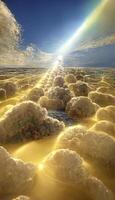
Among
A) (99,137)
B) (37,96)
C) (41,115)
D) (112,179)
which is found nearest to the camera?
(112,179)

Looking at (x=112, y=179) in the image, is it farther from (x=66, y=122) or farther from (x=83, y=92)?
(x=83, y=92)

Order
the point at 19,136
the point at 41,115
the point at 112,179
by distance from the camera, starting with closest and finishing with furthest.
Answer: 1. the point at 112,179
2. the point at 19,136
3. the point at 41,115

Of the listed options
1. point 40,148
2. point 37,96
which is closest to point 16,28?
point 40,148

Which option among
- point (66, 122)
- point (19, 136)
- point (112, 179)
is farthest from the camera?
point (66, 122)

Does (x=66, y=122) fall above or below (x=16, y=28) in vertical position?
below

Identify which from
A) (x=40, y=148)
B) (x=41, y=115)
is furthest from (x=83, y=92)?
(x=40, y=148)

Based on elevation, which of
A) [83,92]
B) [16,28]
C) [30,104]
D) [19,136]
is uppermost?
[16,28]

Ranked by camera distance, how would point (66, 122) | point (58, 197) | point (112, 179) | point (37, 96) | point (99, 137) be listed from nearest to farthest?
point (58, 197), point (112, 179), point (99, 137), point (66, 122), point (37, 96)

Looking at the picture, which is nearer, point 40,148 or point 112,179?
point 112,179

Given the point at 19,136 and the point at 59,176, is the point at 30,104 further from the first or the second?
→ the point at 59,176
